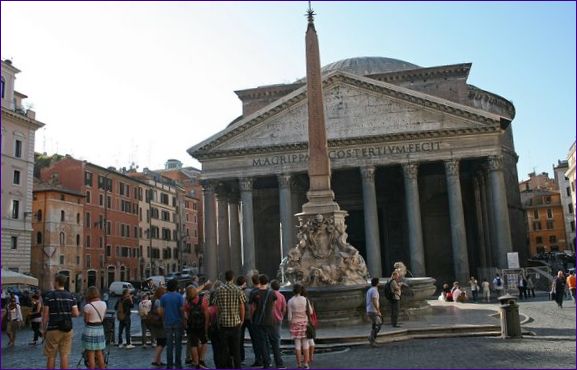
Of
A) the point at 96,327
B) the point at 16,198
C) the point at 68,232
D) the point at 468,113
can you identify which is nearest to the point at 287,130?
the point at 468,113

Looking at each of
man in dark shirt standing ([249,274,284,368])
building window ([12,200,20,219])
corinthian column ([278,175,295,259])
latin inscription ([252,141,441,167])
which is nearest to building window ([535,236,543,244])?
latin inscription ([252,141,441,167])

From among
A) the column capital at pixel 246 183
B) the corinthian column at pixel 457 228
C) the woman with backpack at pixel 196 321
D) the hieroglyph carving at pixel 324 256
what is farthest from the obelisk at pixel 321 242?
the column capital at pixel 246 183

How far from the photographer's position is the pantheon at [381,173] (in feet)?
94.5

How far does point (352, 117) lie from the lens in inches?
1196

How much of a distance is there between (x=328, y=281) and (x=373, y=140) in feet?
64.3

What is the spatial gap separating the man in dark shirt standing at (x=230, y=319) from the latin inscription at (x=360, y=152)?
2285cm

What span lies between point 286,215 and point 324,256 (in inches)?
741

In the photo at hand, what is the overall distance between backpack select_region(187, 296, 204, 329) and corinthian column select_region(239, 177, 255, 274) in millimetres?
22733

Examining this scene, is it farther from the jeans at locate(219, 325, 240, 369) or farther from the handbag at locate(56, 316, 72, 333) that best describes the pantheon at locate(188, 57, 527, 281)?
the handbag at locate(56, 316, 72, 333)

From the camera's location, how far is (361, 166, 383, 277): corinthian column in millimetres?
28781

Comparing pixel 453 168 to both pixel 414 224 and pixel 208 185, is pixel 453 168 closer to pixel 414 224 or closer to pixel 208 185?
pixel 414 224

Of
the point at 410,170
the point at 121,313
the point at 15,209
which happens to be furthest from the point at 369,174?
the point at 121,313

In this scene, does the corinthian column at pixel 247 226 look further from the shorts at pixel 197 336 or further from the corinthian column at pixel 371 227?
the shorts at pixel 197 336

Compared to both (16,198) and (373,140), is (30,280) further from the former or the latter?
(373,140)
